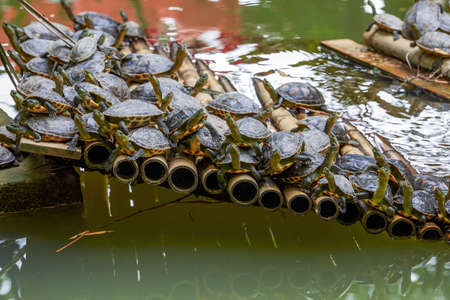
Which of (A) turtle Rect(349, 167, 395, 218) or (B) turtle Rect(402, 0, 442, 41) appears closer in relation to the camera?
(A) turtle Rect(349, 167, 395, 218)

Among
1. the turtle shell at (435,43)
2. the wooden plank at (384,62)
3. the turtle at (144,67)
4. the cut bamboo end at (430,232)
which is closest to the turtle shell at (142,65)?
the turtle at (144,67)

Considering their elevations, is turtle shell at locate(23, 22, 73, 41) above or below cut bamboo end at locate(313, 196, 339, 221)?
above

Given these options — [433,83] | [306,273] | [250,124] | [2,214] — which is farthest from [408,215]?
[433,83]

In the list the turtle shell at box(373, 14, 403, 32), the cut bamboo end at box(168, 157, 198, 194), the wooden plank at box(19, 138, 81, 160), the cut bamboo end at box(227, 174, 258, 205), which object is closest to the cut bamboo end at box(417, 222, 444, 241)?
the cut bamboo end at box(227, 174, 258, 205)

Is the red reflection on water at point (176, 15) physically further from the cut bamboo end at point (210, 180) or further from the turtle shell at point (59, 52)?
the cut bamboo end at point (210, 180)

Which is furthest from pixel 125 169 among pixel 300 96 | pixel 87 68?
pixel 300 96

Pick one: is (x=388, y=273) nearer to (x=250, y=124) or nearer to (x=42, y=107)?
(x=250, y=124)

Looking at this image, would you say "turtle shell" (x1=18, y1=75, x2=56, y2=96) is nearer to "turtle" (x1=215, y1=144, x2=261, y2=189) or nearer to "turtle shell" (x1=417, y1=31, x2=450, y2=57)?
"turtle" (x1=215, y1=144, x2=261, y2=189)
